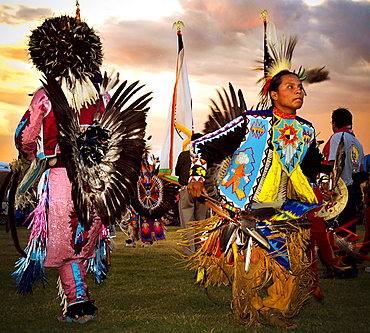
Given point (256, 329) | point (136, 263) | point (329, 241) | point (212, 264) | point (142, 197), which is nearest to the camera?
point (256, 329)

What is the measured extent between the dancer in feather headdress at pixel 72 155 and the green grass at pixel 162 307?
294 mm

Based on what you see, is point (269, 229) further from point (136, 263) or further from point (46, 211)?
point (136, 263)

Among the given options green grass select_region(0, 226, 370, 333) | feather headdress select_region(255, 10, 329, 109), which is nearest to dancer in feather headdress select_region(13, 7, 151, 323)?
green grass select_region(0, 226, 370, 333)

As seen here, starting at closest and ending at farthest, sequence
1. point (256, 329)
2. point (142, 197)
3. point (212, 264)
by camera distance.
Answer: point (256, 329) → point (212, 264) → point (142, 197)

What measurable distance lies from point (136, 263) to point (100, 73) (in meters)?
Result: 3.59

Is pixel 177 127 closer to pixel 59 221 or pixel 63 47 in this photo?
pixel 63 47

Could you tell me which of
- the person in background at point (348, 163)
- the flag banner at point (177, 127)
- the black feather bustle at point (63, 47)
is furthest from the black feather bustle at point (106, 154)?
the flag banner at point (177, 127)

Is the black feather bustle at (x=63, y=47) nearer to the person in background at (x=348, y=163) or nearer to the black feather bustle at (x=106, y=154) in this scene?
the black feather bustle at (x=106, y=154)

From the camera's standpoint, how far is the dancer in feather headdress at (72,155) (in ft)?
Answer: 11.5

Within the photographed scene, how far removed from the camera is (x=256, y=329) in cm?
341

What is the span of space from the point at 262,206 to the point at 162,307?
4.16ft

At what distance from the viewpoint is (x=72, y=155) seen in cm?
349

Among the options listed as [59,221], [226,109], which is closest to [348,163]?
[226,109]

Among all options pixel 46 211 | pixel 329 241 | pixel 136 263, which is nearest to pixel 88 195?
pixel 46 211
